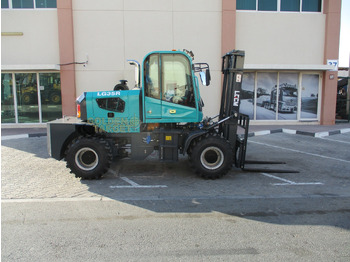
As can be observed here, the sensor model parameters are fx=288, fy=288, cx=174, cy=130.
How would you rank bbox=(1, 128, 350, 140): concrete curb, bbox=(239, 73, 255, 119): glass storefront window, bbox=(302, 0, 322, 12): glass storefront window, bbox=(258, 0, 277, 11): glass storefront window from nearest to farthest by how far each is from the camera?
1. bbox=(1, 128, 350, 140): concrete curb
2. bbox=(258, 0, 277, 11): glass storefront window
3. bbox=(302, 0, 322, 12): glass storefront window
4. bbox=(239, 73, 255, 119): glass storefront window

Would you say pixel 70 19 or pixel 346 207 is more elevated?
pixel 70 19

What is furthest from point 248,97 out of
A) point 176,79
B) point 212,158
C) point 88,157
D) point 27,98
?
point 27,98

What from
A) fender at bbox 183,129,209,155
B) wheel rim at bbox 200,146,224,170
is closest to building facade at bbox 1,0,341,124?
fender at bbox 183,129,209,155

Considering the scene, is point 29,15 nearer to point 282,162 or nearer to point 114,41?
point 114,41

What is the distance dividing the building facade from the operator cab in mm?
7480

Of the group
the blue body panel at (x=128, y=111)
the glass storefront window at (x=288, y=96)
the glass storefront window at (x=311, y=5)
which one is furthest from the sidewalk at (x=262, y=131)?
the blue body panel at (x=128, y=111)

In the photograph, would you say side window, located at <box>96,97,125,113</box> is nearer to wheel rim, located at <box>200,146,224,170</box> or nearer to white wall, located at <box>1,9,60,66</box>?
wheel rim, located at <box>200,146,224,170</box>

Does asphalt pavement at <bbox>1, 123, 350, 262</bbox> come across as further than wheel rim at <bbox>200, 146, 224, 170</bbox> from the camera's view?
No

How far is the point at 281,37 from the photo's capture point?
46.7 feet

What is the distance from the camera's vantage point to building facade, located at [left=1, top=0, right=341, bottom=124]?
1334 cm

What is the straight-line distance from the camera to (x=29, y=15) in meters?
13.4

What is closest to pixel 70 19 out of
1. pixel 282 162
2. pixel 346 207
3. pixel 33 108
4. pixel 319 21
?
pixel 33 108

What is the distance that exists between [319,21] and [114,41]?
33.4 ft

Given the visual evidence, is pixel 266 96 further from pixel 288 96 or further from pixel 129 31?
pixel 129 31
